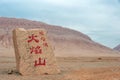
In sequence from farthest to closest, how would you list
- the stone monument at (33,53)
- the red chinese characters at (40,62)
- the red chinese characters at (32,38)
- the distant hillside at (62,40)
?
the distant hillside at (62,40)
the red chinese characters at (32,38)
the red chinese characters at (40,62)
the stone monument at (33,53)

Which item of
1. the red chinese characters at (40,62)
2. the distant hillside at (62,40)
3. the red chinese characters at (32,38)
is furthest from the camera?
the distant hillside at (62,40)

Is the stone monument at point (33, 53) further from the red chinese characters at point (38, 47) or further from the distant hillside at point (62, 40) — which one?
the distant hillside at point (62, 40)

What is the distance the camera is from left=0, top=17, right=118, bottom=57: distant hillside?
76.6m

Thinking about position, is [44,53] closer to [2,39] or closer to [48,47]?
[48,47]

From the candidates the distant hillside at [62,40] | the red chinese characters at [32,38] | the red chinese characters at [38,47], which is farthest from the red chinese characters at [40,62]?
the distant hillside at [62,40]

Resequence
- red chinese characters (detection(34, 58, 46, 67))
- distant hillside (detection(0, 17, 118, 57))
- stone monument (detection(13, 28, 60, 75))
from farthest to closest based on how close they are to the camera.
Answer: distant hillside (detection(0, 17, 118, 57)) → red chinese characters (detection(34, 58, 46, 67)) → stone monument (detection(13, 28, 60, 75))

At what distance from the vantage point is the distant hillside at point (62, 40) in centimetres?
7662

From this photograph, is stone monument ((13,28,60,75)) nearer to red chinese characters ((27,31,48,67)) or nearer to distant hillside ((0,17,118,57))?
red chinese characters ((27,31,48,67))

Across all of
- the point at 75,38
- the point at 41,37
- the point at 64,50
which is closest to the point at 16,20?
the point at 75,38

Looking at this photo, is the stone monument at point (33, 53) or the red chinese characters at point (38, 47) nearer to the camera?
the stone monument at point (33, 53)

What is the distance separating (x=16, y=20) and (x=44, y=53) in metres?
82.1

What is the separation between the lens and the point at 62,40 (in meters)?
85.6

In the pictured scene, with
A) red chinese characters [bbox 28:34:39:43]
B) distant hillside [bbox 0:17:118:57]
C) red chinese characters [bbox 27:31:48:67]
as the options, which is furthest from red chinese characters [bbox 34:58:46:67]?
distant hillside [bbox 0:17:118:57]

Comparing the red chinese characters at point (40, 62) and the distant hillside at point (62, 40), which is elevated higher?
the distant hillside at point (62, 40)
